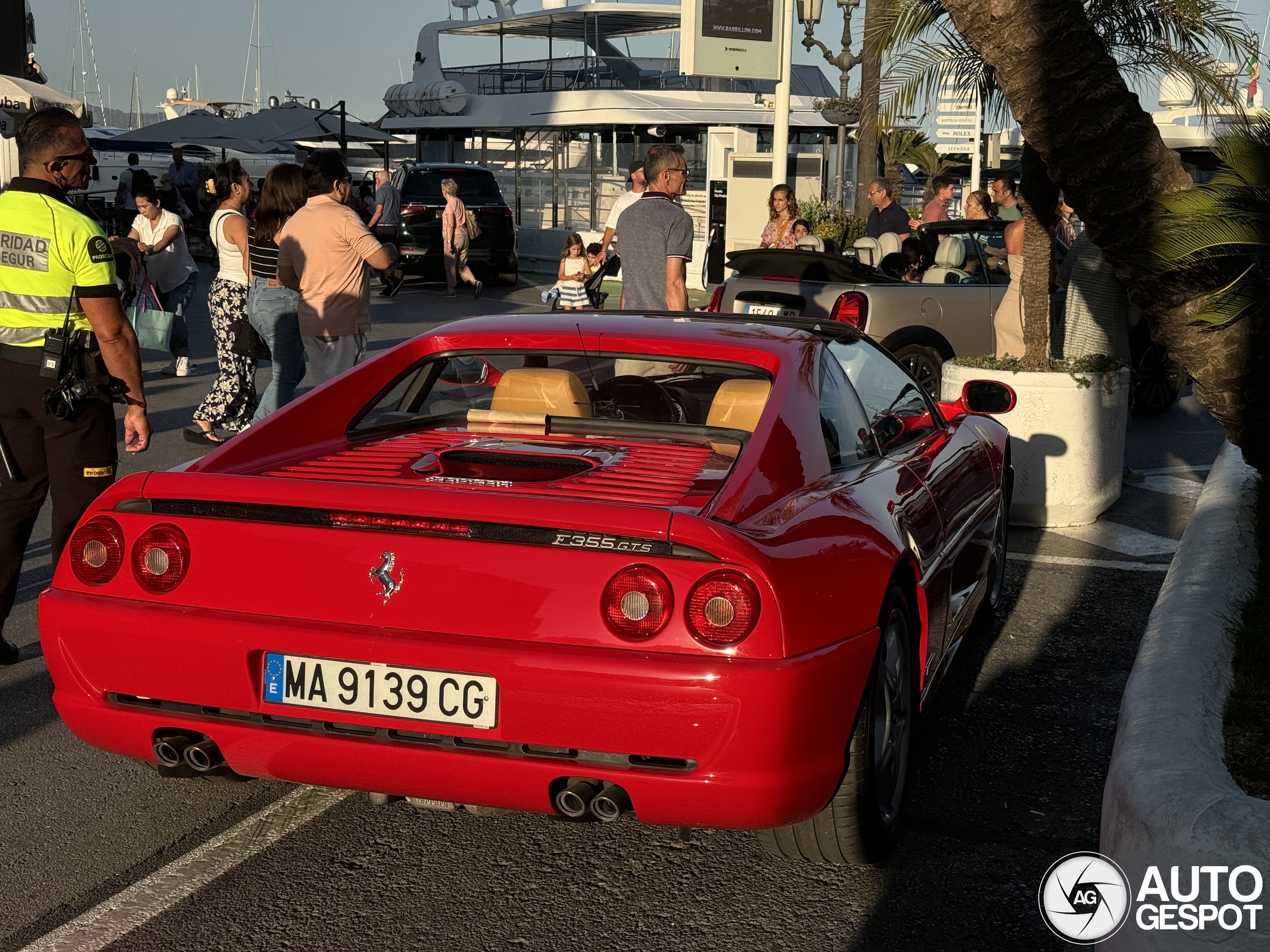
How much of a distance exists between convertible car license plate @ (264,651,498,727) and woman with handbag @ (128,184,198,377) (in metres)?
9.71

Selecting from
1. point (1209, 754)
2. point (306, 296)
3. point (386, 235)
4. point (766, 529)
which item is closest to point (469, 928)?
point (766, 529)

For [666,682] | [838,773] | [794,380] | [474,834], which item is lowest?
[474,834]

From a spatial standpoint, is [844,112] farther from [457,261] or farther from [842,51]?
[457,261]

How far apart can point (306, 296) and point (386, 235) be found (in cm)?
1628

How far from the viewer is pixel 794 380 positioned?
441cm

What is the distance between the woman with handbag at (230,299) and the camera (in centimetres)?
1048

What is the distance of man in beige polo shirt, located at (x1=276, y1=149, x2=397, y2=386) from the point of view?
8.98m

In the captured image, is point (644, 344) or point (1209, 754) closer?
point (1209, 754)

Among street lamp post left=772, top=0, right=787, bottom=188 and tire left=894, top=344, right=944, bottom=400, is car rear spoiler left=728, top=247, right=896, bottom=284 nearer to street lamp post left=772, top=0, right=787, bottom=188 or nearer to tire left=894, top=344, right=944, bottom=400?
tire left=894, top=344, right=944, bottom=400

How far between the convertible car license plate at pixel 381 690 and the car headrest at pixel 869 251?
1200cm

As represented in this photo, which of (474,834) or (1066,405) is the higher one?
(1066,405)

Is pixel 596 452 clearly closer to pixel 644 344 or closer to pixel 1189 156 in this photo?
pixel 644 344

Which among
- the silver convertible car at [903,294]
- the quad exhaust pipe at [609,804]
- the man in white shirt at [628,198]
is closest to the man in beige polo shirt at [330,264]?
the silver convertible car at [903,294]

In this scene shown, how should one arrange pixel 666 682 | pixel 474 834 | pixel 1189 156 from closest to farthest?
pixel 666 682, pixel 474 834, pixel 1189 156
